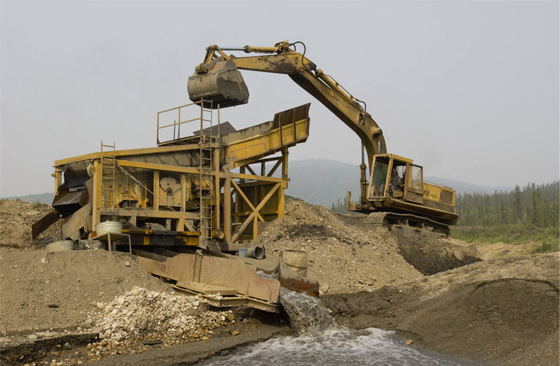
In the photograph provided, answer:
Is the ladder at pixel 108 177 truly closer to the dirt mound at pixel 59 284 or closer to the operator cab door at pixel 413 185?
the dirt mound at pixel 59 284

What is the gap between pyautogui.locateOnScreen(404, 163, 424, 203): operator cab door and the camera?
19.3m

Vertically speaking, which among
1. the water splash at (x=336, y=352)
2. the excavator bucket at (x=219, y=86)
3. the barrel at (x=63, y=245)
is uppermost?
the excavator bucket at (x=219, y=86)

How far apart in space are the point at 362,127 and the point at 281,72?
355 cm

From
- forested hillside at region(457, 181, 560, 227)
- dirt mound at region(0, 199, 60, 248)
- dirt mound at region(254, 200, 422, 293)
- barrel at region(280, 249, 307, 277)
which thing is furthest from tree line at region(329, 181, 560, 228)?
dirt mound at region(0, 199, 60, 248)

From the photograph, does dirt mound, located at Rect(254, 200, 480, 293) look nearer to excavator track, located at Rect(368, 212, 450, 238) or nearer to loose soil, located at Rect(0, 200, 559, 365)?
loose soil, located at Rect(0, 200, 559, 365)

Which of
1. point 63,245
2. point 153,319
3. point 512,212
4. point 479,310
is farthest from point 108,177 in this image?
point 512,212

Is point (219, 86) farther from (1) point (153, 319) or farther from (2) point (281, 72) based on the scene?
(1) point (153, 319)

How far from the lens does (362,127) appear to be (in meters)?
19.9

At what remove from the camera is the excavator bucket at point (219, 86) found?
1684cm

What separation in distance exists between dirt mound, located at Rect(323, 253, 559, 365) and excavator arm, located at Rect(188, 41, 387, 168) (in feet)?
24.1

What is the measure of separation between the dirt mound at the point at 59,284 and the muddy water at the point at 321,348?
2.57 metres

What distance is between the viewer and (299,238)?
53.0 feet

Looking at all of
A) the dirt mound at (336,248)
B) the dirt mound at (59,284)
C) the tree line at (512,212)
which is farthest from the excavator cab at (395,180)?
the tree line at (512,212)

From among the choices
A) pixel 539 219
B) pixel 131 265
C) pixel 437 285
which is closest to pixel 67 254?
pixel 131 265
